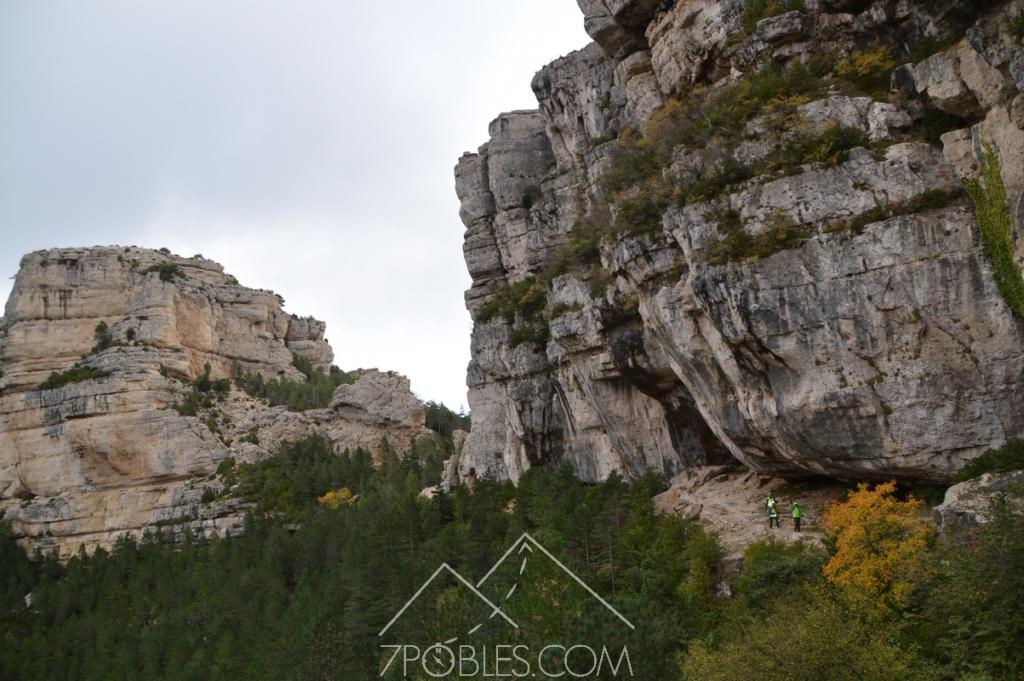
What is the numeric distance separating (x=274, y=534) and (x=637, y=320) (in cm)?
3585

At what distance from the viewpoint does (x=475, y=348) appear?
62.6 metres

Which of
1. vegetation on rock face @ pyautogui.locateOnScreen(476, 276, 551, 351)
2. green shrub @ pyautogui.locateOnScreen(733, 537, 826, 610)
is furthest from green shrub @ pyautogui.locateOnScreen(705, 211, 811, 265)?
vegetation on rock face @ pyautogui.locateOnScreen(476, 276, 551, 351)

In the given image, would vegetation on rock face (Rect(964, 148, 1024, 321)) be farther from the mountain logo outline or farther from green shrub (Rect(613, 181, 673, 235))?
the mountain logo outline

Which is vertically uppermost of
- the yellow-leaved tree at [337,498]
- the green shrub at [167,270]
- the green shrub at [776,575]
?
the green shrub at [167,270]

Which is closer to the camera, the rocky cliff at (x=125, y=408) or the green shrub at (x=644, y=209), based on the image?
the green shrub at (x=644, y=209)

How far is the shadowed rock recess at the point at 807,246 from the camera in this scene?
27.2m

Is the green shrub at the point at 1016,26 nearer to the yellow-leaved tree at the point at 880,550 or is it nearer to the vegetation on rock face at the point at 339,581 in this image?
the yellow-leaved tree at the point at 880,550

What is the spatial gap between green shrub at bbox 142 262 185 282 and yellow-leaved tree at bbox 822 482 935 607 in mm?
92121

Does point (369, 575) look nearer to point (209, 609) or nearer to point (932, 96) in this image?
point (209, 609)

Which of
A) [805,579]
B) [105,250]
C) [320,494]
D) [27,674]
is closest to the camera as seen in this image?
[805,579]

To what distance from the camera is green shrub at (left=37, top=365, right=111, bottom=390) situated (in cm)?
9338

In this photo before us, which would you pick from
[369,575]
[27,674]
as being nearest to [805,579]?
[369,575]

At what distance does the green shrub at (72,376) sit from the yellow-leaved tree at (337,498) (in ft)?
106

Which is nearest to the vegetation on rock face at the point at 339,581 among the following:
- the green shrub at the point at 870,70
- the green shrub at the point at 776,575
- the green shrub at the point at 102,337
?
the green shrub at the point at 776,575
